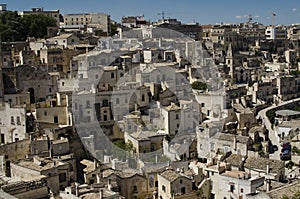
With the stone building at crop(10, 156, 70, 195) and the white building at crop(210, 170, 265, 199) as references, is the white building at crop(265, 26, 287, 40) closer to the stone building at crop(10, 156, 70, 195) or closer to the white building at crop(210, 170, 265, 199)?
the white building at crop(210, 170, 265, 199)

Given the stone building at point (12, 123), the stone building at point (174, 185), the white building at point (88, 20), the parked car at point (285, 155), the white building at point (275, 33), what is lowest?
the stone building at point (174, 185)

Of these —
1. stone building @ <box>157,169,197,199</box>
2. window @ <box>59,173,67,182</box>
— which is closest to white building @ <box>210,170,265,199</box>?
stone building @ <box>157,169,197,199</box>

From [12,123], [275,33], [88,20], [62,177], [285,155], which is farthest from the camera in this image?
[275,33]

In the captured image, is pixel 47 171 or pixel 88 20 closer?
pixel 47 171

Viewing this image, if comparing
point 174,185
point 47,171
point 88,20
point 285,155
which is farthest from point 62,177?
point 88,20

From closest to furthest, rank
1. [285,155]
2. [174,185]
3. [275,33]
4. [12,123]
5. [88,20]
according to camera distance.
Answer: [174,185], [285,155], [12,123], [88,20], [275,33]

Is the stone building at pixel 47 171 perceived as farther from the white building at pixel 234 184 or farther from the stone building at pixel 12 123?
the white building at pixel 234 184

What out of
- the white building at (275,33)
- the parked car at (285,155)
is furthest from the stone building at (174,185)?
the white building at (275,33)

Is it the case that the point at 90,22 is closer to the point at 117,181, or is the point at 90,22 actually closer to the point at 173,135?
the point at 173,135

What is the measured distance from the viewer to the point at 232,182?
1736 cm

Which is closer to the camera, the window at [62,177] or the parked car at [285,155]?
the window at [62,177]

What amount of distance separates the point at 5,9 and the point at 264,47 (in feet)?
64.7

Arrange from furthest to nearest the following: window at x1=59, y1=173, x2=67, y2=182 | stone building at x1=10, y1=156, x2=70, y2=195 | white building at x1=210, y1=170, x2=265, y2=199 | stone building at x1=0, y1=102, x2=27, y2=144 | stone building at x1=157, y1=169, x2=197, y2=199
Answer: stone building at x1=0, y1=102, x2=27, y2=144 → window at x1=59, y1=173, x2=67, y2=182 → stone building at x1=157, y1=169, x2=197, y2=199 → stone building at x1=10, y1=156, x2=70, y2=195 → white building at x1=210, y1=170, x2=265, y2=199

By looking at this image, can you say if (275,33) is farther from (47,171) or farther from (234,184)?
(47,171)
